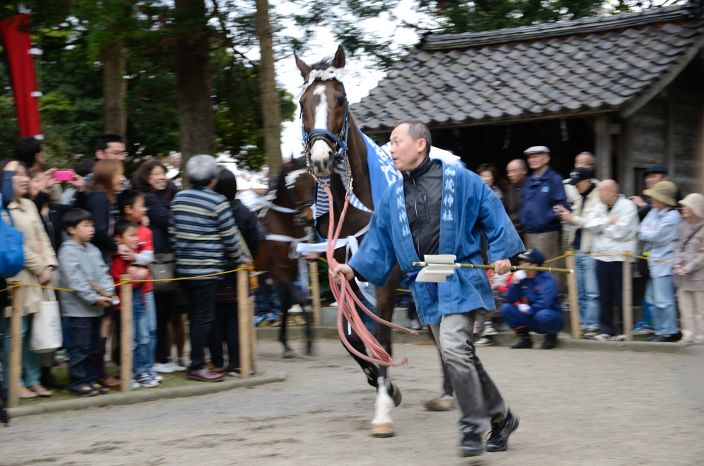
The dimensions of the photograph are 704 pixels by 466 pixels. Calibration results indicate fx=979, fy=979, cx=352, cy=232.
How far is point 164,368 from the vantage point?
9430mm

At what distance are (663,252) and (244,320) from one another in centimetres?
486

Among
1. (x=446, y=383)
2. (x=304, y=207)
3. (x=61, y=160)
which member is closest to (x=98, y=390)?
(x=446, y=383)

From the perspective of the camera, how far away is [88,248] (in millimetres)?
8258

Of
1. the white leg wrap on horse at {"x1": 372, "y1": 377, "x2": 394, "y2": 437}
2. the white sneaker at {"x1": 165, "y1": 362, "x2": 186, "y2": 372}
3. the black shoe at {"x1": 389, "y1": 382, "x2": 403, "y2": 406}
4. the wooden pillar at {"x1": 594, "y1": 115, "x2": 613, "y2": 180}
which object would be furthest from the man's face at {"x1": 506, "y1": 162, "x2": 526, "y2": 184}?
the white leg wrap on horse at {"x1": 372, "y1": 377, "x2": 394, "y2": 437}

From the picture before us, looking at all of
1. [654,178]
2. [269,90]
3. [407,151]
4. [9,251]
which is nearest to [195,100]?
[269,90]

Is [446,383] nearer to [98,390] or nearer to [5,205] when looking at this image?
[98,390]

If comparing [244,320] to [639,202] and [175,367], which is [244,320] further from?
[639,202]

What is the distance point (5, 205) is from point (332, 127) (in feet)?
8.86

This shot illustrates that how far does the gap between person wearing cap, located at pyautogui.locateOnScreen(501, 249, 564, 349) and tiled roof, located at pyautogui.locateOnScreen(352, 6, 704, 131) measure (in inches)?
107

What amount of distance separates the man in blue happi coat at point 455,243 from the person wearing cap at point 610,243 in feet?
18.0

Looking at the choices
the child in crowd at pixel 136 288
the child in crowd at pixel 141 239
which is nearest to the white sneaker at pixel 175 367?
the child in crowd at pixel 141 239

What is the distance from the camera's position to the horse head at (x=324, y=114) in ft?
22.0

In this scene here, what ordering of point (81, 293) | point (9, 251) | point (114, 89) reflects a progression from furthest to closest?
point (114, 89) → point (81, 293) → point (9, 251)

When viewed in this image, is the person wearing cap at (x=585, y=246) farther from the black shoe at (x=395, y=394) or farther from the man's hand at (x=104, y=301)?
the man's hand at (x=104, y=301)
